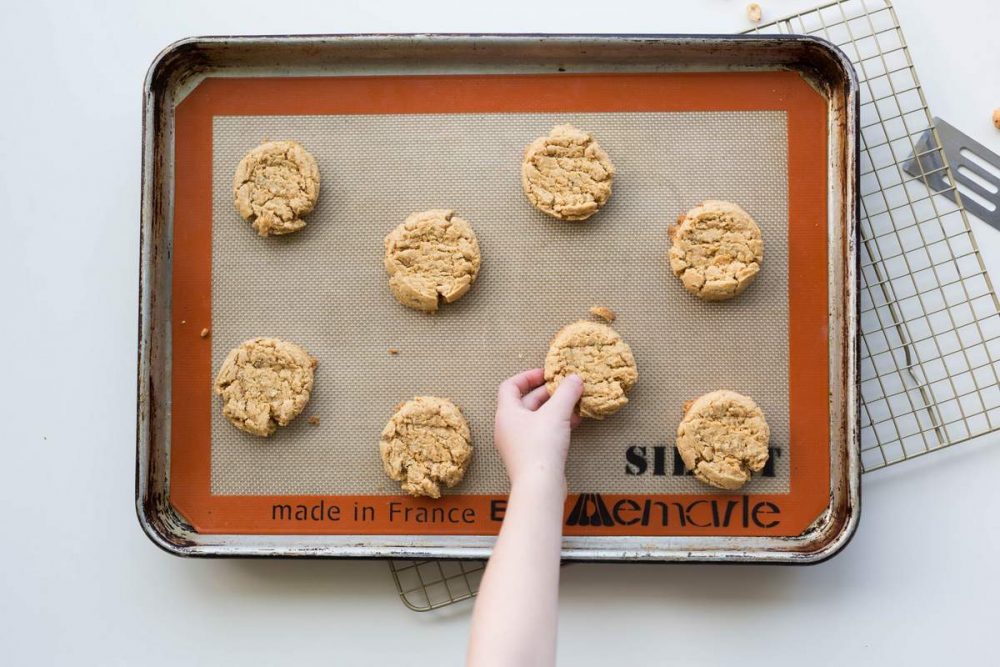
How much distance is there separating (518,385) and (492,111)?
2.08ft

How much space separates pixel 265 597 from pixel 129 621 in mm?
342

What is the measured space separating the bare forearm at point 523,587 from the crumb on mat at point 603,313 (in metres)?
0.44

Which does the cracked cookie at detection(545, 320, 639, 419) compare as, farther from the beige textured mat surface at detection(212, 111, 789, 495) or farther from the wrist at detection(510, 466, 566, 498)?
the wrist at detection(510, 466, 566, 498)

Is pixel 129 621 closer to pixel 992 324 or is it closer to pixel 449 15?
pixel 449 15

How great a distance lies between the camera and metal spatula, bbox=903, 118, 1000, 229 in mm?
1801

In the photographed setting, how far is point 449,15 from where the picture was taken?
1.87 m

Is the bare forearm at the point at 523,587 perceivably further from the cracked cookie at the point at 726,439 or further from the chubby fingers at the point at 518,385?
the cracked cookie at the point at 726,439

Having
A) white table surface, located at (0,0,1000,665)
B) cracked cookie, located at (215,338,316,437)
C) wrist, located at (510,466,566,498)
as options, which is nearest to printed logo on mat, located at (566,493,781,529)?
white table surface, located at (0,0,1000,665)

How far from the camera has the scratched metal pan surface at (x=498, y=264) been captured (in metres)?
1.74

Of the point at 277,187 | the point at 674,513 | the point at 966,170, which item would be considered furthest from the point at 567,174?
the point at 966,170

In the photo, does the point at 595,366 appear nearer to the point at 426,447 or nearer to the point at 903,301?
the point at 426,447

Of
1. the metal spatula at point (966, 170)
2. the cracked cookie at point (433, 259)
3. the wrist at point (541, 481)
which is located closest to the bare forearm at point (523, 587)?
the wrist at point (541, 481)

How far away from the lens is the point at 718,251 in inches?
67.6

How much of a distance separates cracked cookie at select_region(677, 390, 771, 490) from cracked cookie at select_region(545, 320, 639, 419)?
168 mm
